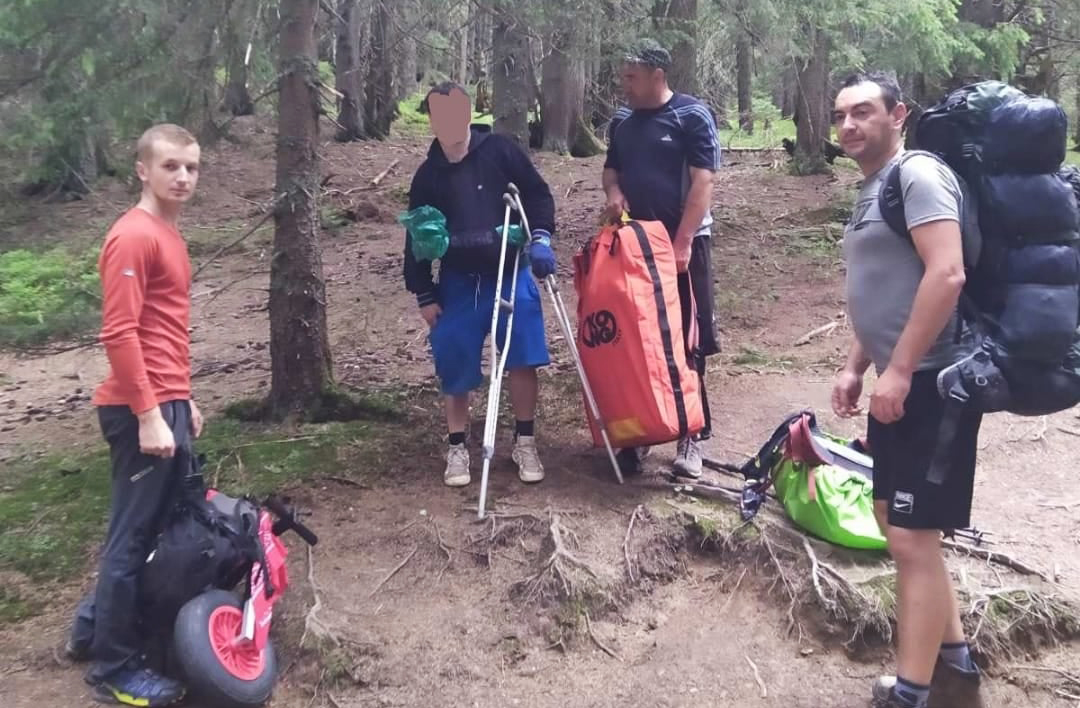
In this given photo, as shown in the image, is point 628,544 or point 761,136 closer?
point 628,544

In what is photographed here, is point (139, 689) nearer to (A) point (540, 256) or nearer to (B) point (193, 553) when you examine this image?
(B) point (193, 553)

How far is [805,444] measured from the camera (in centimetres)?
454

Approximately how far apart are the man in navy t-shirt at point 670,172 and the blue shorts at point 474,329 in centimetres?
68

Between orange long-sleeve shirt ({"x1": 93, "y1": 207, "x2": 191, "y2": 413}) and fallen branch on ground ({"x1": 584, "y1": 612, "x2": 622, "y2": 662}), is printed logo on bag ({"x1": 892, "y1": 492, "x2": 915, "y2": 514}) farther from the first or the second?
orange long-sleeve shirt ({"x1": 93, "y1": 207, "x2": 191, "y2": 413})

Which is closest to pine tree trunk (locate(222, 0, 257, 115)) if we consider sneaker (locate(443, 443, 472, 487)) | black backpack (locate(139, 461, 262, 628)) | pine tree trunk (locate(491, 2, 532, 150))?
sneaker (locate(443, 443, 472, 487))

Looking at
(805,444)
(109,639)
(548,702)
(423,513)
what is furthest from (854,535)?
(109,639)

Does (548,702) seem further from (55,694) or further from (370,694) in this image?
(55,694)

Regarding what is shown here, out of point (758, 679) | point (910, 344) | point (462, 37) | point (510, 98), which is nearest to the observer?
point (910, 344)

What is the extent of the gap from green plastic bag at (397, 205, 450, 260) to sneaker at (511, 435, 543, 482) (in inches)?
44.0

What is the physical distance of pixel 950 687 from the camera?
141 inches

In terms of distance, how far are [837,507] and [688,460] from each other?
904mm

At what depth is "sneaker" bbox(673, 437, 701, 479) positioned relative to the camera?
5.09 m

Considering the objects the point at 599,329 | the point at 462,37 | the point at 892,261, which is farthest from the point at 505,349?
the point at 462,37

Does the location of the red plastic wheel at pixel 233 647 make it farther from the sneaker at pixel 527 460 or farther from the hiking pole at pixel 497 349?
the sneaker at pixel 527 460
